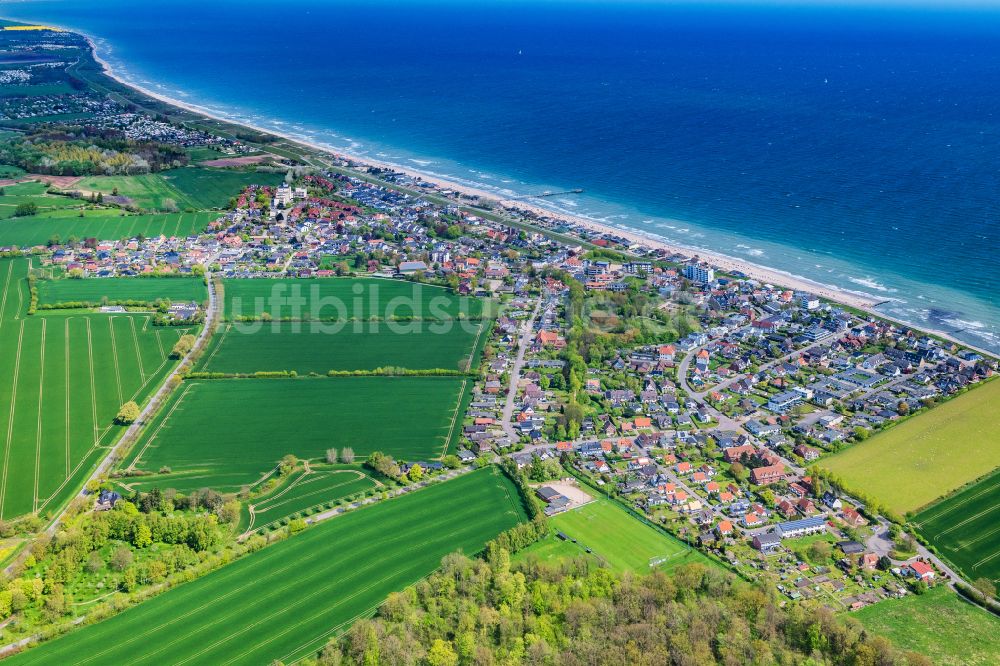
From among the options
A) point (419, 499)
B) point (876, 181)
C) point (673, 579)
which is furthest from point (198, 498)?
point (876, 181)

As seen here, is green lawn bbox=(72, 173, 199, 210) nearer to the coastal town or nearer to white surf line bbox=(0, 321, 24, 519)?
the coastal town

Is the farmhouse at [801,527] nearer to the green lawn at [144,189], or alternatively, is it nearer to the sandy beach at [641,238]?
the sandy beach at [641,238]

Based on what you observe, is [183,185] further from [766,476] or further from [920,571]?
[920,571]

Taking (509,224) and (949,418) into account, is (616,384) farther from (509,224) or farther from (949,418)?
(509,224)

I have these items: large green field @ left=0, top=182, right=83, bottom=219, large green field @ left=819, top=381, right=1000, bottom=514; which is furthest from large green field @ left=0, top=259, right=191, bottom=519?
large green field @ left=819, top=381, right=1000, bottom=514

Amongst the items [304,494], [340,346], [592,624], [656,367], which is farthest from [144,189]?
[592,624]

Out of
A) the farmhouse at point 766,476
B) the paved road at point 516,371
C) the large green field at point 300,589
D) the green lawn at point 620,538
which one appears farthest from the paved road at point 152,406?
the farmhouse at point 766,476

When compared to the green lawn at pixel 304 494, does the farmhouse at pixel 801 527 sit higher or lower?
higher
